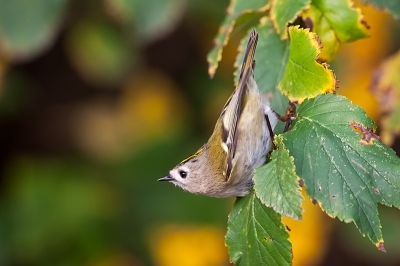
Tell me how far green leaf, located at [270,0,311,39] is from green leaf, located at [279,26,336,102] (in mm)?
61

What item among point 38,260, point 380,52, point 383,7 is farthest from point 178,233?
point 383,7

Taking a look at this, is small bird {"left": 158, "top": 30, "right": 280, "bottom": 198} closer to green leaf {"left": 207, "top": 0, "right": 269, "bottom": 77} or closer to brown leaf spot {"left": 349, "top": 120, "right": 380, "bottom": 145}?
green leaf {"left": 207, "top": 0, "right": 269, "bottom": 77}

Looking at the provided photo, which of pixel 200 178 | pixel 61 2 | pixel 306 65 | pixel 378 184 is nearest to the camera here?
pixel 378 184

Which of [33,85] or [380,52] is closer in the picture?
[380,52]

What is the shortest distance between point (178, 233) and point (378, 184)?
8.37 ft

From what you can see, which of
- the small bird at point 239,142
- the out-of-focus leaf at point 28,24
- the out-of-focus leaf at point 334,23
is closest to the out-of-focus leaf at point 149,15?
the out-of-focus leaf at point 28,24

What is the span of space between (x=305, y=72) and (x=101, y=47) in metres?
2.41

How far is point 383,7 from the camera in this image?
1755 millimetres

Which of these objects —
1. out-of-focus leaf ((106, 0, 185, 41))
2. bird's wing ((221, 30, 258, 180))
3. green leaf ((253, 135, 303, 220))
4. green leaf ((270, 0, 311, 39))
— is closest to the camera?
green leaf ((253, 135, 303, 220))

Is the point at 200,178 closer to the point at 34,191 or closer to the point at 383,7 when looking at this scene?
the point at 383,7

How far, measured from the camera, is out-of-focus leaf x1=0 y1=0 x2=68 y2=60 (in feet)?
9.09

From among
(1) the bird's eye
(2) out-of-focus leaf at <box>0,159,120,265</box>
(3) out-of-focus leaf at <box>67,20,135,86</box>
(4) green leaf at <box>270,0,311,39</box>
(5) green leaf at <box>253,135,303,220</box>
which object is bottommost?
(2) out-of-focus leaf at <box>0,159,120,265</box>

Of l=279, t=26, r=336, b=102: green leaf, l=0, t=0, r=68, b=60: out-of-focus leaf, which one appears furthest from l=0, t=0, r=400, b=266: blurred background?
l=279, t=26, r=336, b=102: green leaf

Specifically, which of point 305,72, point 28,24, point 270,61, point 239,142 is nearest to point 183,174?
point 239,142
